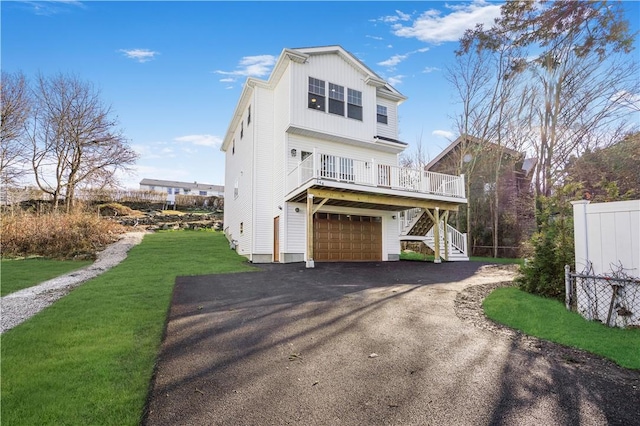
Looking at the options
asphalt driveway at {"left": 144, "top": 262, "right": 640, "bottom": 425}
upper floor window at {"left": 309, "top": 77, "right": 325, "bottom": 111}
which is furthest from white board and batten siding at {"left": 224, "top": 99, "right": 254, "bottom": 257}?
asphalt driveway at {"left": 144, "top": 262, "right": 640, "bottom": 425}

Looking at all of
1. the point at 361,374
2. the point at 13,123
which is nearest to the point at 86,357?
the point at 361,374

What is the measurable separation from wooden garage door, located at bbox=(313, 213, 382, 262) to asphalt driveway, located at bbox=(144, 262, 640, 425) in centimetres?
735

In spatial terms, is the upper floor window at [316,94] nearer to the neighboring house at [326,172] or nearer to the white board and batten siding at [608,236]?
the neighboring house at [326,172]

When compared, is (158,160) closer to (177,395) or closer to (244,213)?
(244,213)

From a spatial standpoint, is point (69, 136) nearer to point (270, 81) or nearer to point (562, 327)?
point (270, 81)

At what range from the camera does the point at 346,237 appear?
45.0 feet

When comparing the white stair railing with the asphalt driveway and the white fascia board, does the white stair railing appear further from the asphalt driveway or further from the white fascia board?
the asphalt driveway

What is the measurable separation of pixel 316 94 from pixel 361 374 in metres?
11.9

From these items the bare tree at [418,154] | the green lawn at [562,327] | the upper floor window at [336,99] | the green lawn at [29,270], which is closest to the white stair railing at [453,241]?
the upper floor window at [336,99]

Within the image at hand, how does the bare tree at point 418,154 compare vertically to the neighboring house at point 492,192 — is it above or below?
above

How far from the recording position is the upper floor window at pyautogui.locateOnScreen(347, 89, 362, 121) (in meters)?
14.0

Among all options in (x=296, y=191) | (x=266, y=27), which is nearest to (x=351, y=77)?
(x=266, y=27)

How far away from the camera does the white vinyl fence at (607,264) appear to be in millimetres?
4469

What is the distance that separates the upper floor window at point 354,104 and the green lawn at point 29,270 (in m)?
11.7
